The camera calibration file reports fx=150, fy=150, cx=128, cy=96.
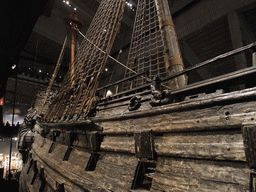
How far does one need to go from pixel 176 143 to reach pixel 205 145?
0.71 feet

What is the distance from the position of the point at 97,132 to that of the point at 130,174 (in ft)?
2.39

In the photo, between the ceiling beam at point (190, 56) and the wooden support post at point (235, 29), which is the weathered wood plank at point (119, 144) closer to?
the wooden support post at point (235, 29)

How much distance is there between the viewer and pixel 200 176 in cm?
94

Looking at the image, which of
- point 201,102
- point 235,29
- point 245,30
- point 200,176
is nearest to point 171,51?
point 201,102

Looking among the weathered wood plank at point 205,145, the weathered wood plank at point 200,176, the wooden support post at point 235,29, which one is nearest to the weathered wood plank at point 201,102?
the weathered wood plank at point 205,145

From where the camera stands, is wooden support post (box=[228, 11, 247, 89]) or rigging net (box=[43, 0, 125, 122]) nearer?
rigging net (box=[43, 0, 125, 122])

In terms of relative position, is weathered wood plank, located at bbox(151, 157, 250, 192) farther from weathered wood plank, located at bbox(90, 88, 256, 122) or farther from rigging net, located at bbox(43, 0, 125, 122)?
rigging net, located at bbox(43, 0, 125, 122)

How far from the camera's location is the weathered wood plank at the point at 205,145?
88 cm

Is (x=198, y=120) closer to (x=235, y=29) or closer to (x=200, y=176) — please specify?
(x=200, y=176)

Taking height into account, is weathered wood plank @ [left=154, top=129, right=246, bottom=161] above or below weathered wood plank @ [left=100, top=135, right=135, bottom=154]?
above

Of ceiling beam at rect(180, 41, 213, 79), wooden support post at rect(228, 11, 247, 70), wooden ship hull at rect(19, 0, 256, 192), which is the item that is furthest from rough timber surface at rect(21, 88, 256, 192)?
ceiling beam at rect(180, 41, 213, 79)

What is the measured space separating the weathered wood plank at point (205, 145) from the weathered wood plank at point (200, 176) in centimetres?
4

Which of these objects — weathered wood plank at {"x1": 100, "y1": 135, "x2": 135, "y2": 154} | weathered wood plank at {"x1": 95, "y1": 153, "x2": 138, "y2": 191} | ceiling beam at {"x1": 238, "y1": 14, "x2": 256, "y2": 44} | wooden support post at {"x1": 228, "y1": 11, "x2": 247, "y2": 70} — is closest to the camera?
weathered wood plank at {"x1": 95, "y1": 153, "x2": 138, "y2": 191}

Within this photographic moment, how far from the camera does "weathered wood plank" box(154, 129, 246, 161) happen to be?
878 mm
